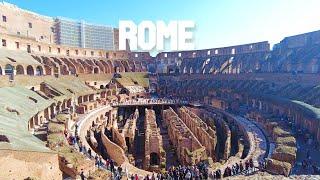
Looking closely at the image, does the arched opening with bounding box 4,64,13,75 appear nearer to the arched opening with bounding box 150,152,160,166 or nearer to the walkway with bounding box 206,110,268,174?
the arched opening with bounding box 150,152,160,166

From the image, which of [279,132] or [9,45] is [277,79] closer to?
[279,132]

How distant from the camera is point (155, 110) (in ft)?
146

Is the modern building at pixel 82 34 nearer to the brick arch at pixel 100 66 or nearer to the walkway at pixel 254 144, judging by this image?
the brick arch at pixel 100 66

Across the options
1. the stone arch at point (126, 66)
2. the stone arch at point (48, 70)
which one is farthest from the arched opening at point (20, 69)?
the stone arch at point (126, 66)

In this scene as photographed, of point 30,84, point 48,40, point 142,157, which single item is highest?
point 48,40

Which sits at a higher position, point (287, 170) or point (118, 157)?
point (287, 170)

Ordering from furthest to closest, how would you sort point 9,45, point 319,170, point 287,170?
point 9,45
point 319,170
point 287,170

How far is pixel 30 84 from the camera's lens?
3195cm

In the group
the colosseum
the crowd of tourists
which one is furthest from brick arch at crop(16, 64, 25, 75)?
the crowd of tourists

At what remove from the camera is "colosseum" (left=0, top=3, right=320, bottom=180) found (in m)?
16.1

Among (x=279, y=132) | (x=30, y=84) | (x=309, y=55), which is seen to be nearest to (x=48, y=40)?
(x=30, y=84)

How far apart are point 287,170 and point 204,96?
30.0 metres

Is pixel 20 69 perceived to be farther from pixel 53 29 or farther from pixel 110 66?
pixel 53 29

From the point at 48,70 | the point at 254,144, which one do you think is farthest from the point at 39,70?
the point at 254,144
